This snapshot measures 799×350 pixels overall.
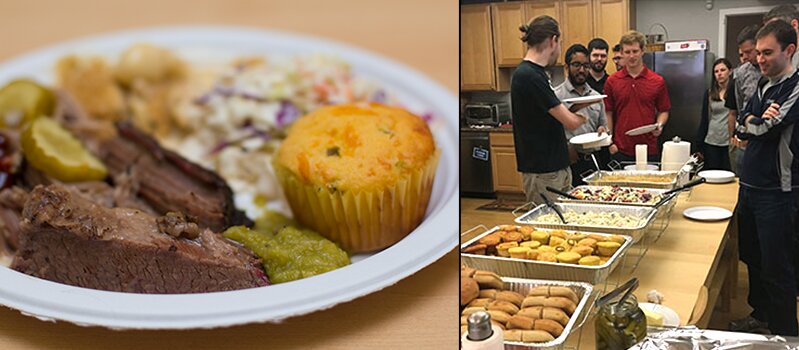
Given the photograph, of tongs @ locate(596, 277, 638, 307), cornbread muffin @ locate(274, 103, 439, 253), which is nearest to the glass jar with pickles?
tongs @ locate(596, 277, 638, 307)

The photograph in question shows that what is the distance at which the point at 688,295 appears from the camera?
74 cm

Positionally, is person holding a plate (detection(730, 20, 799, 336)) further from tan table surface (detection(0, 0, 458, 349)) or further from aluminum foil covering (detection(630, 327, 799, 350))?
tan table surface (detection(0, 0, 458, 349))

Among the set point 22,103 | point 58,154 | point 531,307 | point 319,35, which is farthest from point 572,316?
point 22,103

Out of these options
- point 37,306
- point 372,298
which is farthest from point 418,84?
point 37,306

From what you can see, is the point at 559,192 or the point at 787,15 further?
the point at 559,192

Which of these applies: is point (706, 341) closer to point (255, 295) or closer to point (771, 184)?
point (771, 184)

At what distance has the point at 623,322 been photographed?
2.48 ft

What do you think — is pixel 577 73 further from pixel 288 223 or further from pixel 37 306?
pixel 37 306

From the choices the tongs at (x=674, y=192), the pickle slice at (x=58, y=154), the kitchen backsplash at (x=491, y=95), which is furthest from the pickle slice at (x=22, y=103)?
the tongs at (x=674, y=192)

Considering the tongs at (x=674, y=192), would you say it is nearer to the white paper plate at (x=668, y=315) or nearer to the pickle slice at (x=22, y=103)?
the white paper plate at (x=668, y=315)

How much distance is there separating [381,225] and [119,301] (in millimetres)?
364

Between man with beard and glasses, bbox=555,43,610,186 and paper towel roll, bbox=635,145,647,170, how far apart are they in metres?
0.03

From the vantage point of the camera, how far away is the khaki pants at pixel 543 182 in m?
0.78

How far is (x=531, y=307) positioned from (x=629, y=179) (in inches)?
7.3
